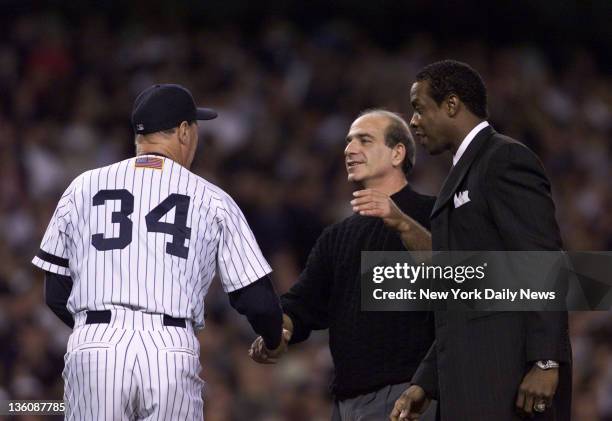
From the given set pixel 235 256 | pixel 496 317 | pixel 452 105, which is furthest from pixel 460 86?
pixel 235 256

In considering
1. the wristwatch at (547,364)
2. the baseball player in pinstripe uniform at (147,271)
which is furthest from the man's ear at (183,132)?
the wristwatch at (547,364)

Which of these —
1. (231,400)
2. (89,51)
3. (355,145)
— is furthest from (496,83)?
(355,145)

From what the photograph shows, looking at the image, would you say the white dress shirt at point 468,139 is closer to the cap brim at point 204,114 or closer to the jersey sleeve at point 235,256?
the jersey sleeve at point 235,256

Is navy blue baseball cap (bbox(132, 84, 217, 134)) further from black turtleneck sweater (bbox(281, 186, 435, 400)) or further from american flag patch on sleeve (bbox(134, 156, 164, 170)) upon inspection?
black turtleneck sweater (bbox(281, 186, 435, 400))

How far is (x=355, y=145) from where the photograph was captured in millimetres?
4996

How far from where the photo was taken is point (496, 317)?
3875mm

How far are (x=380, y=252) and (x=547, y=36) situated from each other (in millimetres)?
7752

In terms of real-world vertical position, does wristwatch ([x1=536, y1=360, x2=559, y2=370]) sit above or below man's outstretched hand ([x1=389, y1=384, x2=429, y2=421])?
above

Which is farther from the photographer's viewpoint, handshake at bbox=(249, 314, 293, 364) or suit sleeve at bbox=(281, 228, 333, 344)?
suit sleeve at bbox=(281, 228, 333, 344)

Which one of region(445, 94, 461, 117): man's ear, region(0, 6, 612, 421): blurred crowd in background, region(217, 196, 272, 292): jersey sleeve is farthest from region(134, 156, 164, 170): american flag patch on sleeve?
region(0, 6, 612, 421): blurred crowd in background

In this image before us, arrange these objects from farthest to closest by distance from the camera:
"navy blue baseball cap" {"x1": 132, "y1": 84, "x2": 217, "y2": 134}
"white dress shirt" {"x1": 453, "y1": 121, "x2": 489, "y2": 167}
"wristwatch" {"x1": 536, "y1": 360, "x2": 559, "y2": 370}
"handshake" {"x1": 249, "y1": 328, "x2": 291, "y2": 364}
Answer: "handshake" {"x1": 249, "y1": 328, "x2": 291, "y2": 364}, "navy blue baseball cap" {"x1": 132, "y1": 84, "x2": 217, "y2": 134}, "white dress shirt" {"x1": 453, "y1": 121, "x2": 489, "y2": 167}, "wristwatch" {"x1": 536, "y1": 360, "x2": 559, "y2": 370}

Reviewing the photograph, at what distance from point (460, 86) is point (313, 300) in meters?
1.30

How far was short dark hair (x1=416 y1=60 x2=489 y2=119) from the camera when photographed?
13.6 feet

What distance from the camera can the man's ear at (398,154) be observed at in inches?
196
